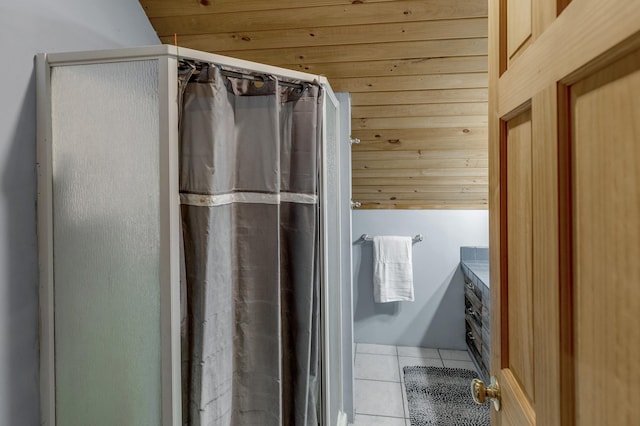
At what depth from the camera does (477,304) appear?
265 cm

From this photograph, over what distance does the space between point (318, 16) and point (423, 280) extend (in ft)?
8.06

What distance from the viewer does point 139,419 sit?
1.11 m

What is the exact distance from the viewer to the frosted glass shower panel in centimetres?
110

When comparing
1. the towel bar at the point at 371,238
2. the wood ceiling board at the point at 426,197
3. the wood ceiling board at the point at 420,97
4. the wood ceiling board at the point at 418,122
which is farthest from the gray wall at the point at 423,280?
the wood ceiling board at the point at 420,97

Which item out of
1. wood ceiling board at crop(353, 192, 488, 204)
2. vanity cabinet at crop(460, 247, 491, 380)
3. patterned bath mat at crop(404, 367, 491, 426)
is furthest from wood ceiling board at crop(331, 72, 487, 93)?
patterned bath mat at crop(404, 367, 491, 426)

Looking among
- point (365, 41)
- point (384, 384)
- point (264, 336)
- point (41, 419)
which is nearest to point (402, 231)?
point (384, 384)

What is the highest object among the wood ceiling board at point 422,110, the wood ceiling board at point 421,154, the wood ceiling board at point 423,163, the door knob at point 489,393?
the wood ceiling board at point 422,110

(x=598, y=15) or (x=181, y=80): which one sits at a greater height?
(x=181, y=80)

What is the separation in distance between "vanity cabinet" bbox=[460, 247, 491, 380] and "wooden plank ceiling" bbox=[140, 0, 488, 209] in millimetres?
994

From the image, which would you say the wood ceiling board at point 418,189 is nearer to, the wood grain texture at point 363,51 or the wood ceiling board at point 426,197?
the wood ceiling board at point 426,197

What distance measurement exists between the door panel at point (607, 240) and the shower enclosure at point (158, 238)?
90 centimetres

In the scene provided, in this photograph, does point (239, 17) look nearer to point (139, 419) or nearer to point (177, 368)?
point (177, 368)

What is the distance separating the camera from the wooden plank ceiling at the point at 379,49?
1577 millimetres

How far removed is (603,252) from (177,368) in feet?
3.65
